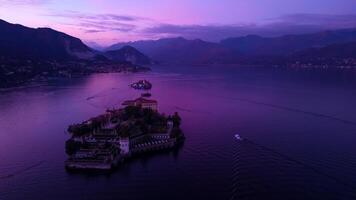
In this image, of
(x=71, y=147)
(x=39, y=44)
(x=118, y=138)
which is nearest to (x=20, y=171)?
(x=71, y=147)

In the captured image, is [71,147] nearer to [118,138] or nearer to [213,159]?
[118,138]

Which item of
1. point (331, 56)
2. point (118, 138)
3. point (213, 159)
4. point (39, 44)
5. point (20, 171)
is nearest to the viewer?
point (20, 171)

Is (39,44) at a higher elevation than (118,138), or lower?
higher

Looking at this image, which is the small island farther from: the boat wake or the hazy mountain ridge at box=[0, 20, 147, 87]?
the hazy mountain ridge at box=[0, 20, 147, 87]

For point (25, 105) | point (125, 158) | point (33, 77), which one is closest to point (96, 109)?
point (25, 105)

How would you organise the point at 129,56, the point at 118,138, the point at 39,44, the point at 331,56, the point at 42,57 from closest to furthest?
Result: the point at 118,138 → the point at 42,57 → the point at 39,44 → the point at 331,56 → the point at 129,56

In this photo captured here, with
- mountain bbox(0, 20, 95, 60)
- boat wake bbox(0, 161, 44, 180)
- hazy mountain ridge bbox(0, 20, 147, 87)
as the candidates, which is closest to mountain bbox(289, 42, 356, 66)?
hazy mountain ridge bbox(0, 20, 147, 87)

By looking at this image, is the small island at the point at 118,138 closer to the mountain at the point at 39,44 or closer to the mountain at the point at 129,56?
the mountain at the point at 39,44

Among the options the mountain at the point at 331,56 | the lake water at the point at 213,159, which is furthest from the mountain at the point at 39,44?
the mountain at the point at 331,56
